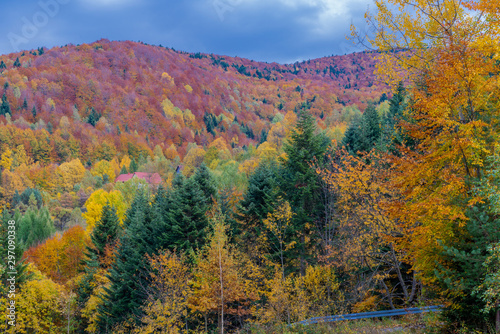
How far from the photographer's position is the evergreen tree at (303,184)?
84.6 feet

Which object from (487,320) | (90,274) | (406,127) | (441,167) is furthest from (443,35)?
(90,274)

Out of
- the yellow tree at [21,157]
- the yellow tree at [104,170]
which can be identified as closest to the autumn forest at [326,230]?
the yellow tree at [104,170]

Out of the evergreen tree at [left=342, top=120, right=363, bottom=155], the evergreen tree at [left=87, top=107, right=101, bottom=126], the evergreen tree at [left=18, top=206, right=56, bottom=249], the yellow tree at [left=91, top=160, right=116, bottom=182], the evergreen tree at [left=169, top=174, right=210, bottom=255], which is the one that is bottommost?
the evergreen tree at [left=18, top=206, right=56, bottom=249]

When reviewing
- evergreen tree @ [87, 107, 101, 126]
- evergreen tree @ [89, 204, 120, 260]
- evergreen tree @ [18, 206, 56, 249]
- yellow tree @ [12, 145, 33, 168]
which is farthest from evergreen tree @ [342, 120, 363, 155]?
evergreen tree @ [87, 107, 101, 126]

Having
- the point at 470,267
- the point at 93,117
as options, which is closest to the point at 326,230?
the point at 470,267

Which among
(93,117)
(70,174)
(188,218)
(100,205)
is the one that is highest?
(93,117)

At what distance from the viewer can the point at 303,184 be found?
27.1 metres

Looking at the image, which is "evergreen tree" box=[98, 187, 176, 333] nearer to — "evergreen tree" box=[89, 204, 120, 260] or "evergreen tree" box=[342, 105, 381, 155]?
"evergreen tree" box=[89, 204, 120, 260]

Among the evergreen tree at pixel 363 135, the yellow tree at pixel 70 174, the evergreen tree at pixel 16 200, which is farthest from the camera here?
the yellow tree at pixel 70 174

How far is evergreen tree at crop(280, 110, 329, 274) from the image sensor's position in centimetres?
2578

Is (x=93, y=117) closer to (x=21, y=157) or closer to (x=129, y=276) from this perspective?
(x=21, y=157)

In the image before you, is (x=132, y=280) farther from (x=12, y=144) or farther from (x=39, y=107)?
(x=39, y=107)

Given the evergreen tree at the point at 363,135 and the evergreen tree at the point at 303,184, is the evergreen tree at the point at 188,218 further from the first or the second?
the evergreen tree at the point at 363,135

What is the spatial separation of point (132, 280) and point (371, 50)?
25782 mm
